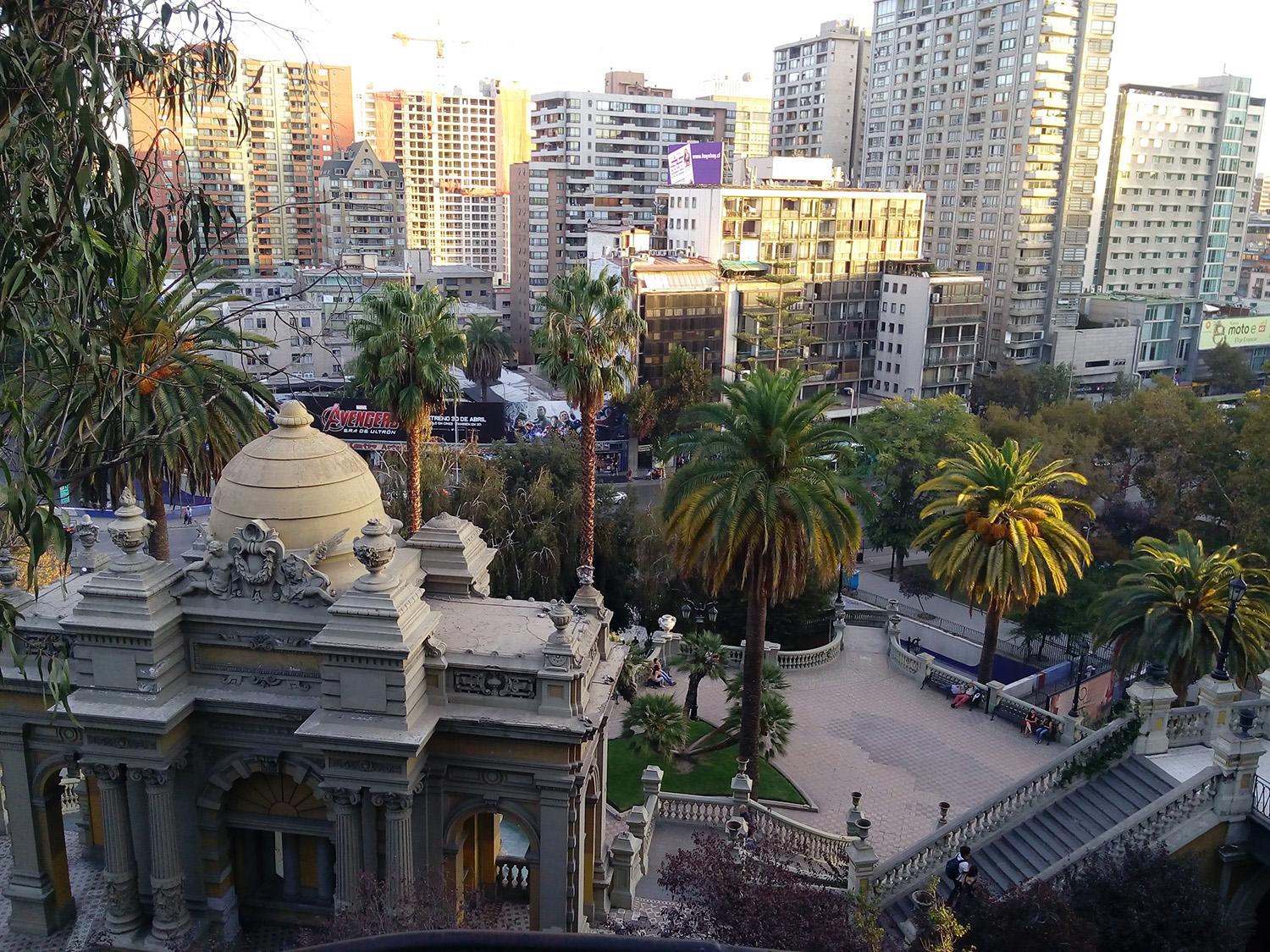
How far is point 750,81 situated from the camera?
15388 cm

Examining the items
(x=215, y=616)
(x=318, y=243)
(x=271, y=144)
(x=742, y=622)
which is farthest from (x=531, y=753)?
(x=271, y=144)

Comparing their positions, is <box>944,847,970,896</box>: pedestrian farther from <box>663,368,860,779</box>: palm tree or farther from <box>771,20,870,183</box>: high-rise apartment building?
<box>771,20,870,183</box>: high-rise apartment building

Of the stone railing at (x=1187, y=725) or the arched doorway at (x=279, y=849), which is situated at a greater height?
the stone railing at (x=1187, y=725)

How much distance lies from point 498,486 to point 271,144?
110267mm

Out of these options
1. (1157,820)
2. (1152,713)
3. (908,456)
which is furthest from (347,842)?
(908,456)

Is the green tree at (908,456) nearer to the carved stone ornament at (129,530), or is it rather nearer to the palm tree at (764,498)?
the palm tree at (764,498)

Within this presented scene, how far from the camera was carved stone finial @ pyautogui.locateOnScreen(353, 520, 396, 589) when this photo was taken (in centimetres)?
1595

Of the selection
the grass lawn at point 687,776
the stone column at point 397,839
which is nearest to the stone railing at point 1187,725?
the grass lawn at point 687,776

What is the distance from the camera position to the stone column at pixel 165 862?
17141 millimetres

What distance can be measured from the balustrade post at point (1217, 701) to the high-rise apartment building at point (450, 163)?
133 m

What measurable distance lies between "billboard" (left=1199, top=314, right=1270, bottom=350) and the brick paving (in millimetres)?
80617

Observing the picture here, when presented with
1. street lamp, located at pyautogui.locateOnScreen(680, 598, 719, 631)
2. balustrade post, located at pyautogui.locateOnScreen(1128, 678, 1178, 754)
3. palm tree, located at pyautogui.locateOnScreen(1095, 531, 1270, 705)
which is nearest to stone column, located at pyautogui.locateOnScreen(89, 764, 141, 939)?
balustrade post, located at pyautogui.locateOnScreen(1128, 678, 1178, 754)

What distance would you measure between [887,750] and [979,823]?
7.84 metres

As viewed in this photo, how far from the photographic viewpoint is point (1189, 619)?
988 inches
